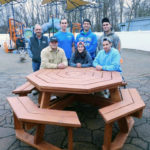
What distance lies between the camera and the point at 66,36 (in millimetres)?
3512

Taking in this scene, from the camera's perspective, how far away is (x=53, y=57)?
3090 millimetres

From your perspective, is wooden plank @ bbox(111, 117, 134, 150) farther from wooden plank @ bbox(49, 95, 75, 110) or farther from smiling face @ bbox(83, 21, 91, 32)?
smiling face @ bbox(83, 21, 91, 32)

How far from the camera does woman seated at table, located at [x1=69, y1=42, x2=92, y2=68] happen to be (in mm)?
3121

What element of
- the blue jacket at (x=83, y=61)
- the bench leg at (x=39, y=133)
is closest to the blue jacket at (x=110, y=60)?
the blue jacket at (x=83, y=61)

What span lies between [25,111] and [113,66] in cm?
165

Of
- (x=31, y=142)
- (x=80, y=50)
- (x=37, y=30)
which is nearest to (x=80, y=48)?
(x=80, y=50)

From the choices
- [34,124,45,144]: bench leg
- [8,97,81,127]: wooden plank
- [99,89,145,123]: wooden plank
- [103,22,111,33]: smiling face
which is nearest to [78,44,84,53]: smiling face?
[103,22,111,33]: smiling face

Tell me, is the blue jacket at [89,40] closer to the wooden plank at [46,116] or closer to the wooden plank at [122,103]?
the wooden plank at [122,103]

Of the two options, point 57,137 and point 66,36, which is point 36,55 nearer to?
point 66,36

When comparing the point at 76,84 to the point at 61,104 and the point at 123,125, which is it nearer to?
the point at 61,104

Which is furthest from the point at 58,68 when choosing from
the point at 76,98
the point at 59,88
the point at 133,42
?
the point at 133,42

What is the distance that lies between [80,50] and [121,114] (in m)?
1.74

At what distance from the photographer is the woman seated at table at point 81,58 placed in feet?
10.2

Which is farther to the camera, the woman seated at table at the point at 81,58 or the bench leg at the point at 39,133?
the woman seated at table at the point at 81,58
